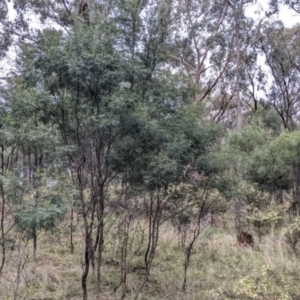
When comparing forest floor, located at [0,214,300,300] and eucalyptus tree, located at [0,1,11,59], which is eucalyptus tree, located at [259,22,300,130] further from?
forest floor, located at [0,214,300,300]

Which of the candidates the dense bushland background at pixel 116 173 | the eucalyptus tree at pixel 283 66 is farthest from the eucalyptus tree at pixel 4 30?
the eucalyptus tree at pixel 283 66

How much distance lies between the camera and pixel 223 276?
17.7 feet

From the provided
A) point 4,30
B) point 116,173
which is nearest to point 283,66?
point 4,30

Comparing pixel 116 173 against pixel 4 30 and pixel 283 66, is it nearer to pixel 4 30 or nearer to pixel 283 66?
pixel 4 30

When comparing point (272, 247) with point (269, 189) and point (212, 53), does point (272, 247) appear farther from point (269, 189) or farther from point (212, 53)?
point (212, 53)

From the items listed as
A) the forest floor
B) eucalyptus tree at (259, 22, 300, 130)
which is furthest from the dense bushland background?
eucalyptus tree at (259, 22, 300, 130)

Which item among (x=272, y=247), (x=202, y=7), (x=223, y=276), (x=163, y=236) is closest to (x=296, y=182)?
(x=272, y=247)

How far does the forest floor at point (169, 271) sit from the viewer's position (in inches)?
181

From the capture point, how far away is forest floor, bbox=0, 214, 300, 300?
459 centimetres

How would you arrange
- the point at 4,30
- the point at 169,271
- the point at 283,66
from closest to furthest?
1. the point at 169,271
2. the point at 4,30
3. the point at 283,66

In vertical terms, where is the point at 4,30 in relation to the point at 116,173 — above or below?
above

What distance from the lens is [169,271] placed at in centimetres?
574

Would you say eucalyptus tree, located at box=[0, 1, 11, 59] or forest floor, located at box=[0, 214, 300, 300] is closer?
forest floor, located at box=[0, 214, 300, 300]

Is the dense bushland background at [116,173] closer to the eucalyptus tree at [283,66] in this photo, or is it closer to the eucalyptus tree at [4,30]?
the eucalyptus tree at [4,30]
